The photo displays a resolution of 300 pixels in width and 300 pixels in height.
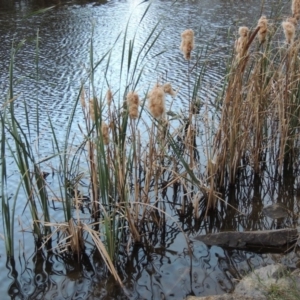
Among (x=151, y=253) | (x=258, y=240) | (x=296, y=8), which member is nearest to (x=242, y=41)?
(x=296, y=8)

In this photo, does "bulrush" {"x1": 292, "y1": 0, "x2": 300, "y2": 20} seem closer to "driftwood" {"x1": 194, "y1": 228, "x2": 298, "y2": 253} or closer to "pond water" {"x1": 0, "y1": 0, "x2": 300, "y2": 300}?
"pond water" {"x1": 0, "y1": 0, "x2": 300, "y2": 300}

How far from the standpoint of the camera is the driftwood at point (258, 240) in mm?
2641

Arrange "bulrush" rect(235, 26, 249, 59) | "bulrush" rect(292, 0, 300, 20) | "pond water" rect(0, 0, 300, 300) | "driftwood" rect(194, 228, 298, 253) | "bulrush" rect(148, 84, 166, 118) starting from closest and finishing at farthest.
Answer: "bulrush" rect(148, 84, 166, 118)
"pond water" rect(0, 0, 300, 300)
"driftwood" rect(194, 228, 298, 253)
"bulrush" rect(235, 26, 249, 59)
"bulrush" rect(292, 0, 300, 20)

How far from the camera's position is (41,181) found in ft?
7.90

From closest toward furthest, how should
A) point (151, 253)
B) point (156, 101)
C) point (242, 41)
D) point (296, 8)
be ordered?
point (156, 101) → point (151, 253) → point (242, 41) → point (296, 8)

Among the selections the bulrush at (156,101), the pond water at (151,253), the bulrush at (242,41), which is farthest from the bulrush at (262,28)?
the bulrush at (156,101)

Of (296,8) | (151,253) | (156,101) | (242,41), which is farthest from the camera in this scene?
(296,8)

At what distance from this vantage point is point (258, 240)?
2668 millimetres

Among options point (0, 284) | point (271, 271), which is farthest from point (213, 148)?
point (0, 284)

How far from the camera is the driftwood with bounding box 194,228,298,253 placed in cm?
264

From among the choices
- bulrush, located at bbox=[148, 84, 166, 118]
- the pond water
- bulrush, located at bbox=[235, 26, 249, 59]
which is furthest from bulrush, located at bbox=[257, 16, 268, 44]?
bulrush, located at bbox=[148, 84, 166, 118]

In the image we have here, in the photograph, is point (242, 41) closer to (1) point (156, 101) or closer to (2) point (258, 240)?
(1) point (156, 101)

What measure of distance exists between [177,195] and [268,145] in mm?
649

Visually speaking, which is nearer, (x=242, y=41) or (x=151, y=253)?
(x=151, y=253)
